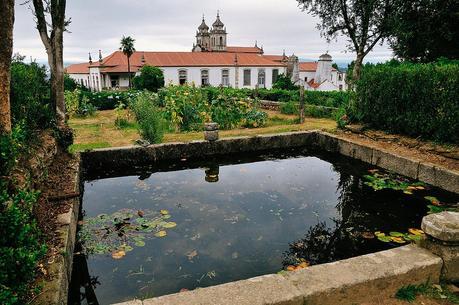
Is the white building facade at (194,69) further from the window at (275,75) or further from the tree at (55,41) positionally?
the tree at (55,41)

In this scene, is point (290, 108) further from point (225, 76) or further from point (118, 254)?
point (225, 76)

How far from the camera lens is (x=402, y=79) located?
7.07m

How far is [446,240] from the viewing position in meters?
2.69

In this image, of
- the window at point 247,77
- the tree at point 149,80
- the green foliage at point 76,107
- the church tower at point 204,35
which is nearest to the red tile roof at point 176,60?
the window at point 247,77

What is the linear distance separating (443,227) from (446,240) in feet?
0.40

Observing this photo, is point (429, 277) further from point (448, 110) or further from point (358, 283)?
point (448, 110)

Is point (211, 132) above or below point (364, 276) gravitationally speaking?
above

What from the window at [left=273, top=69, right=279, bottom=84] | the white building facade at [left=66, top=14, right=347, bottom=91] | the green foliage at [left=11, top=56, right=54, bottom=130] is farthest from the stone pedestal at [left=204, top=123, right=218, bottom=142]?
the window at [left=273, top=69, right=279, bottom=84]

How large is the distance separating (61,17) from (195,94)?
5.63m

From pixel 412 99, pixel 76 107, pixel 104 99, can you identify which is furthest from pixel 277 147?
pixel 104 99

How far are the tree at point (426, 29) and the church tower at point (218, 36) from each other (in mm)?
60176

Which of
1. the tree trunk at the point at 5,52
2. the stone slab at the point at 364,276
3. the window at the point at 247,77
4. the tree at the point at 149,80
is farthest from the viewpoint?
the window at the point at 247,77

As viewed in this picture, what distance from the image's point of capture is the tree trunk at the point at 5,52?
2930 mm

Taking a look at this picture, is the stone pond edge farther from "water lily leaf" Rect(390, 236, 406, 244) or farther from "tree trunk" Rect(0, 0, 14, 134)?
"tree trunk" Rect(0, 0, 14, 134)
